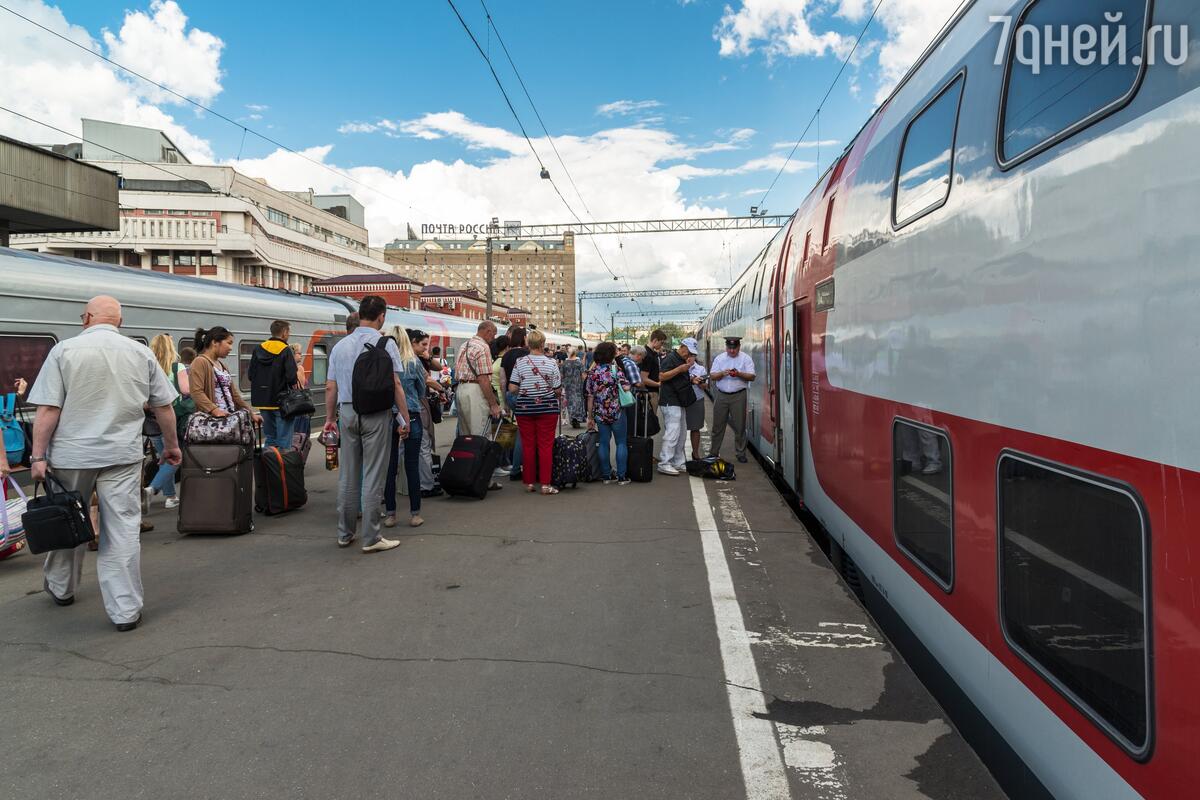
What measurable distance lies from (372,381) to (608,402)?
3701mm

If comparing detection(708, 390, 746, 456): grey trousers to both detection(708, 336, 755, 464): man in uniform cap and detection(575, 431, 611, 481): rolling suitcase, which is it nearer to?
detection(708, 336, 755, 464): man in uniform cap

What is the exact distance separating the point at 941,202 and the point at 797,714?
231 centimetres

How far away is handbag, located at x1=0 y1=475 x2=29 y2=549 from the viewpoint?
548cm

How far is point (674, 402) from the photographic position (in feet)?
31.9

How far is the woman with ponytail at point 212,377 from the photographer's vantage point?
22.5 ft

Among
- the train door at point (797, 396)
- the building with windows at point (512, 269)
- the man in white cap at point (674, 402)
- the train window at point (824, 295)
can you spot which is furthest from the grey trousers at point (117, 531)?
the building with windows at point (512, 269)

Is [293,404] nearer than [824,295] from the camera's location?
No

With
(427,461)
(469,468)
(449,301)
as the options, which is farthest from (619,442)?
(449,301)

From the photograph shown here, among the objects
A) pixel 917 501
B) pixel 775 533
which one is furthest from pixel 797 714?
pixel 775 533

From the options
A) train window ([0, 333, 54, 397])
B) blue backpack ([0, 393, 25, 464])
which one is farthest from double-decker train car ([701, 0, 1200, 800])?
train window ([0, 333, 54, 397])

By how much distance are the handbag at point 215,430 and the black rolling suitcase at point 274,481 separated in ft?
2.40

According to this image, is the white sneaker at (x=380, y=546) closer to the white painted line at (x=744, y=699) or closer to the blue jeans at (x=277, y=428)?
the white painted line at (x=744, y=699)

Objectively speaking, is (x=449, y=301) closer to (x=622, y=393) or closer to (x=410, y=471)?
(x=622, y=393)

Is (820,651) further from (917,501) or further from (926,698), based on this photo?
(917,501)
